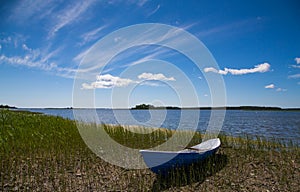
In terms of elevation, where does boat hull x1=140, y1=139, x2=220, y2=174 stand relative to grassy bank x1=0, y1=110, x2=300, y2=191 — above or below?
above

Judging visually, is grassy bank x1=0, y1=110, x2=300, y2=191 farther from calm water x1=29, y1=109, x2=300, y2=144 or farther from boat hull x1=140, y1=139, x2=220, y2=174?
calm water x1=29, y1=109, x2=300, y2=144

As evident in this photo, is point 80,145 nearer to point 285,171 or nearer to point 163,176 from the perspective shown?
point 163,176

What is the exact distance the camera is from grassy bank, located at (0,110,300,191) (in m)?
6.57

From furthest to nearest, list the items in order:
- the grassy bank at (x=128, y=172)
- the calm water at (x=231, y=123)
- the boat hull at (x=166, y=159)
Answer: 1. the calm water at (x=231, y=123)
2. the boat hull at (x=166, y=159)
3. the grassy bank at (x=128, y=172)

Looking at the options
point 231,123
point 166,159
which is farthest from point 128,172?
point 231,123

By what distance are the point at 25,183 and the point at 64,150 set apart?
2.82 metres

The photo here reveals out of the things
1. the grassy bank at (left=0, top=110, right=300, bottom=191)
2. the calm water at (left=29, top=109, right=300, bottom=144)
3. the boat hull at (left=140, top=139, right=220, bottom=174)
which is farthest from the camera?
the calm water at (left=29, top=109, right=300, bottom=144)

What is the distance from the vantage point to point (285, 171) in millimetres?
7355

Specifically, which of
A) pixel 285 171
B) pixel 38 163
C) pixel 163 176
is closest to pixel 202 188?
pixel 163 176

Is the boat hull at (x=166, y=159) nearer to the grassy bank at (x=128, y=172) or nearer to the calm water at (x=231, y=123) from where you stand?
the grassy bank at (x=128, y=172)

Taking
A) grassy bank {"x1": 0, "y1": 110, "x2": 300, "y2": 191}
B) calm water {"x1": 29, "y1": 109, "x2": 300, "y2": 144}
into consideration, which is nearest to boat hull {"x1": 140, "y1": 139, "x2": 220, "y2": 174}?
grassy bank {"x1": 0, "y1": 110, "x2": 300, "y2": 191}

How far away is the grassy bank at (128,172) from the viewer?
657 cm

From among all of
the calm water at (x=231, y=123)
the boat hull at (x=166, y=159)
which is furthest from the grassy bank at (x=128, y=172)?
the calm water at (x=231, y=123)

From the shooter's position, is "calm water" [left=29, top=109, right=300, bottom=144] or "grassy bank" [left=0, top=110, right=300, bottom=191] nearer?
"grassy bank" [left=0, top=110, right=300, bottom=191]
